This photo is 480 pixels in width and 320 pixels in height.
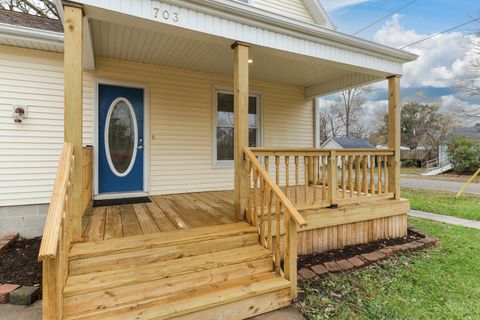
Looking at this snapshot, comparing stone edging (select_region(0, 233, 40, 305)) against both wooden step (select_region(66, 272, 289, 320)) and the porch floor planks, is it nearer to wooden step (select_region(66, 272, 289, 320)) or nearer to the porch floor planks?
the porch floor planks

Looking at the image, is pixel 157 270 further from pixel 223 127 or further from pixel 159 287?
pixel 223 127

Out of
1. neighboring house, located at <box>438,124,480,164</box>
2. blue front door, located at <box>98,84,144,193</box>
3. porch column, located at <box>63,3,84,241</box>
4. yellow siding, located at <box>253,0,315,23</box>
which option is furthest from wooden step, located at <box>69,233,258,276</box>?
neighboring house, located at <box>438,124,480,164</box>

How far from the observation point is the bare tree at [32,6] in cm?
731

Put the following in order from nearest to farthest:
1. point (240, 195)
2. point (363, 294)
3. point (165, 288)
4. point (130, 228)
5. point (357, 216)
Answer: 1. point (165, 288)
2. point (363, 294)
3. point (130, 228)
4. point (240, 195)
5. point (357, 216)

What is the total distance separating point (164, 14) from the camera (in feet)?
8.97

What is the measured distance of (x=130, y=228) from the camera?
2.97m

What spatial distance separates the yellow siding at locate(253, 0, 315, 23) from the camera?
5.64 m

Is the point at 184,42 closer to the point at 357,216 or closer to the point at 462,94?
the point at 357,216

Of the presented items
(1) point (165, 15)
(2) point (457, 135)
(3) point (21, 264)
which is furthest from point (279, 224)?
(2) point (457, 135)

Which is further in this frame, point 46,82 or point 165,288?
point 46,82

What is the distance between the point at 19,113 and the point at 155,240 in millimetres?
3137

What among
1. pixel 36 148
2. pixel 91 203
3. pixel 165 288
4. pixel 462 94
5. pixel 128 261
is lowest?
pixel 165 288

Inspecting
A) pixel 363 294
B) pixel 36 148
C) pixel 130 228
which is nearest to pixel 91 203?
pixel 36 148

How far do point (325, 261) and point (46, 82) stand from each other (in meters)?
4.89
